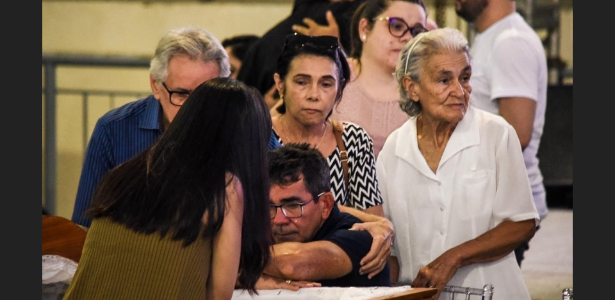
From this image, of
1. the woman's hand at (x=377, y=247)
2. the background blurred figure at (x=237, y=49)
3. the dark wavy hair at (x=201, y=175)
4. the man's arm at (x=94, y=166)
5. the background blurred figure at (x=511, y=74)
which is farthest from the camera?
the background blurred figure at (x=237, y=49)

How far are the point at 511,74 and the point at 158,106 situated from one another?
1.48m

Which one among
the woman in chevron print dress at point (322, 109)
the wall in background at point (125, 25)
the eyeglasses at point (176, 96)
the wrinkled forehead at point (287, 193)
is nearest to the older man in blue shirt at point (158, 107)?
the eyeglasses at point (176, 96)

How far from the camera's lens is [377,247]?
3.23 metres

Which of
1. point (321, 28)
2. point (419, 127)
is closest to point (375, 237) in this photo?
point (419, 127)

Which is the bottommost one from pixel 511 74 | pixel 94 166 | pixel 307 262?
pixel 307 262

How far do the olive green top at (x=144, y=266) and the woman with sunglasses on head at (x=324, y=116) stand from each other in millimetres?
1179

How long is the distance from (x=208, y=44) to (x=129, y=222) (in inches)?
45.0

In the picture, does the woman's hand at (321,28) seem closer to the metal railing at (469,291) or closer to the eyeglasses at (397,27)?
the eyeglasses at (397,27)

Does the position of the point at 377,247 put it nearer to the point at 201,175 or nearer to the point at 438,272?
the point at 438,272

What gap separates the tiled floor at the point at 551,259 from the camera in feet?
16.8

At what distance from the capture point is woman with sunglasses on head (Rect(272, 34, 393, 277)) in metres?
3.70

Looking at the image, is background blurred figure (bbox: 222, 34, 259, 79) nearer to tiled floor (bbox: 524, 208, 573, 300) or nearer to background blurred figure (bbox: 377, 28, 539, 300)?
tiled floor (bbox: 524, 208, 573, 300)

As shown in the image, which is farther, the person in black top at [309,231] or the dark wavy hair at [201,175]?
the person in black top at [309,231]

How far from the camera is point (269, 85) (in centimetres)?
489
